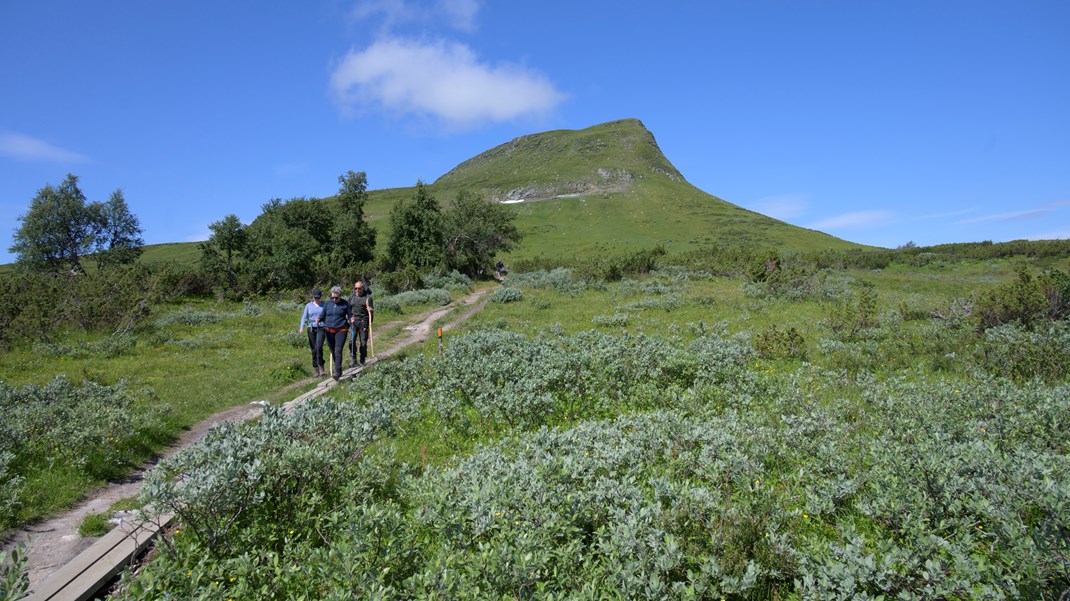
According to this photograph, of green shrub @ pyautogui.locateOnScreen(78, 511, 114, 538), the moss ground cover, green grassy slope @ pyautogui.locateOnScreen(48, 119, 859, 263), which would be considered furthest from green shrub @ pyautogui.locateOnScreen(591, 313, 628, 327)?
green grassy slope @ pyautogui.locateOnScreen(48, 119, 859, 263)

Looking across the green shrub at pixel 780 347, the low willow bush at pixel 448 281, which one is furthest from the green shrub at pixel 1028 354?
the low willow bush at pixel 448 281

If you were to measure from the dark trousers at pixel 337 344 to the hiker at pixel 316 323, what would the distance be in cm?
47

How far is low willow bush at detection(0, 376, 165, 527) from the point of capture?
6.94 m

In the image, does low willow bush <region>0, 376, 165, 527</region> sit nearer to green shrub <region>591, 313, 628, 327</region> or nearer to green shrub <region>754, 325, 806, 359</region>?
green shrub <region>754, 325, 806, 359</region>

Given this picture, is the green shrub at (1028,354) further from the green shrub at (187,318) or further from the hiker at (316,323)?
the green shrub at (187,318)

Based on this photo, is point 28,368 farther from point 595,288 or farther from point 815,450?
point 595,288

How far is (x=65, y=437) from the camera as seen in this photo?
7.69 meters

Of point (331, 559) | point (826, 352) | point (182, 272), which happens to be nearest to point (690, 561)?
point (331, 559)

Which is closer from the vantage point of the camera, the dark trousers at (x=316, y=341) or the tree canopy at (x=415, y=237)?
the dark trousers at (x=316, y=341)

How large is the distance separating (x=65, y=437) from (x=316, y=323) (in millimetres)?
6303

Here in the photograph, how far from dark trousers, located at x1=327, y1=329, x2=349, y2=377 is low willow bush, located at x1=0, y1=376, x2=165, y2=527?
3958 millimetres

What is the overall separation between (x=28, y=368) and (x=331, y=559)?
659 inches

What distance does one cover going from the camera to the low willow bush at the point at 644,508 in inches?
155

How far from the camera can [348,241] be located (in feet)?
156
